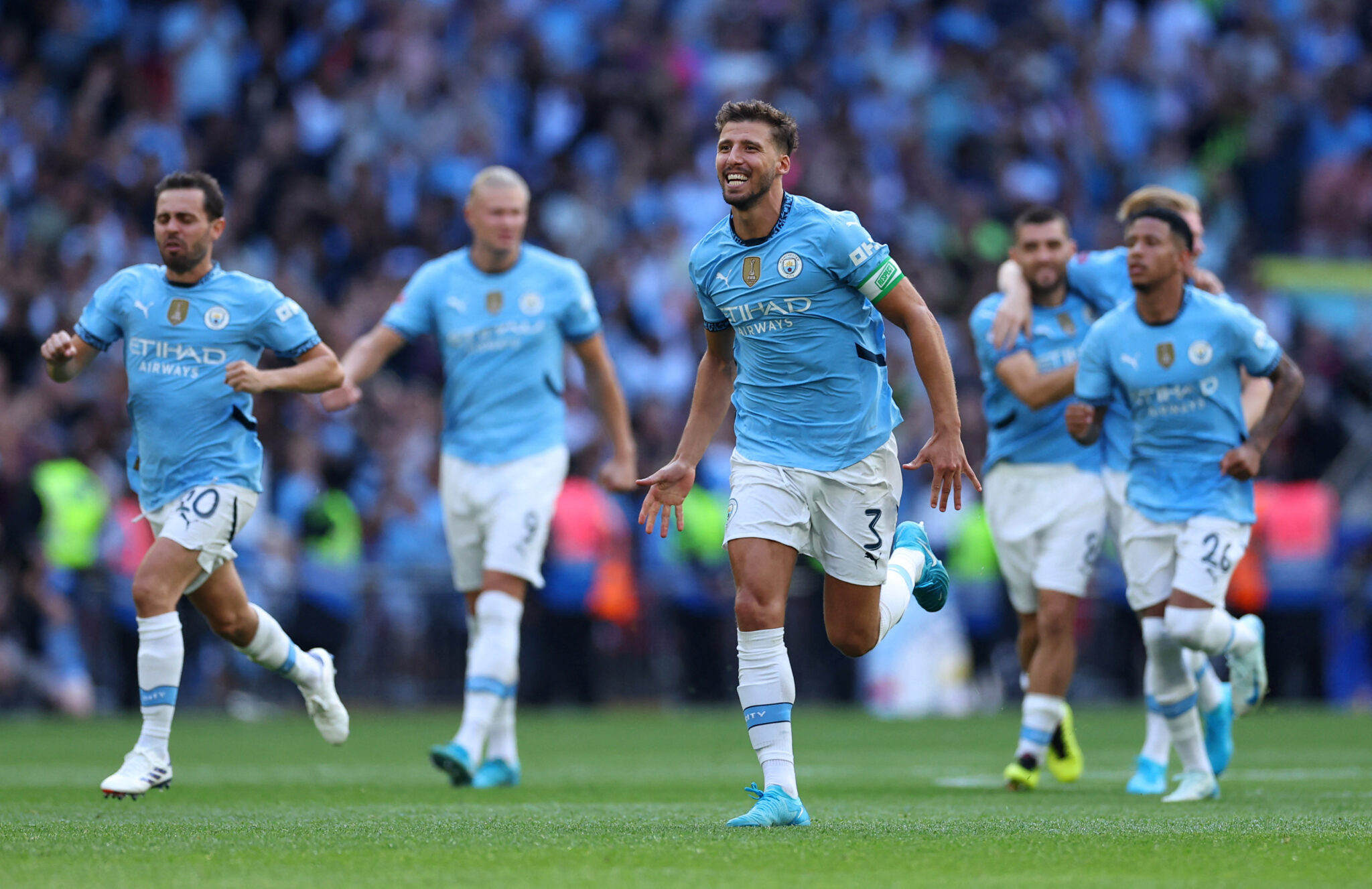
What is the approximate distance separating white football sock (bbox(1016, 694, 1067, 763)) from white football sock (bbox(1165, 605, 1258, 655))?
109cm

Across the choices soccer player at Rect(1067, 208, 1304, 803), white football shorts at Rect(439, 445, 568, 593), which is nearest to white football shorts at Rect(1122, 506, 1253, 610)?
soccer player at Rect(1067, 208, 1304, 803)

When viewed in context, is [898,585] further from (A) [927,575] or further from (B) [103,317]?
(B) [103,317]

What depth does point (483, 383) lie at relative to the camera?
10633 millimetres

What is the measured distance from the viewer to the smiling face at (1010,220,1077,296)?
10398 millimetres

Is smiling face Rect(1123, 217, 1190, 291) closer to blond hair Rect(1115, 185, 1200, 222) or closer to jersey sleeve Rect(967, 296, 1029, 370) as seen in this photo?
blond hair Rect(1115, 185, 1200, 222)

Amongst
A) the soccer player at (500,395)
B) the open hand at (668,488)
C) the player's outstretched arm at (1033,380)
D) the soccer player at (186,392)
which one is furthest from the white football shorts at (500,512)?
the open hand at (668,488)

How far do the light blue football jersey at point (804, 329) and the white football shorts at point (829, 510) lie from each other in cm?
6

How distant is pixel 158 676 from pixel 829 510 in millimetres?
3293

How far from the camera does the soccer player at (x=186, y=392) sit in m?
8.71

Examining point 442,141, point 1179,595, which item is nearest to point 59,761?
point 1179,595

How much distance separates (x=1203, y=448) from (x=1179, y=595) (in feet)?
2.41

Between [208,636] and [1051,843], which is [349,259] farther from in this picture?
[1051,843]

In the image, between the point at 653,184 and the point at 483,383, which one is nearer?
the point at 483,383

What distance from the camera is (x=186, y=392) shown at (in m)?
8.83
